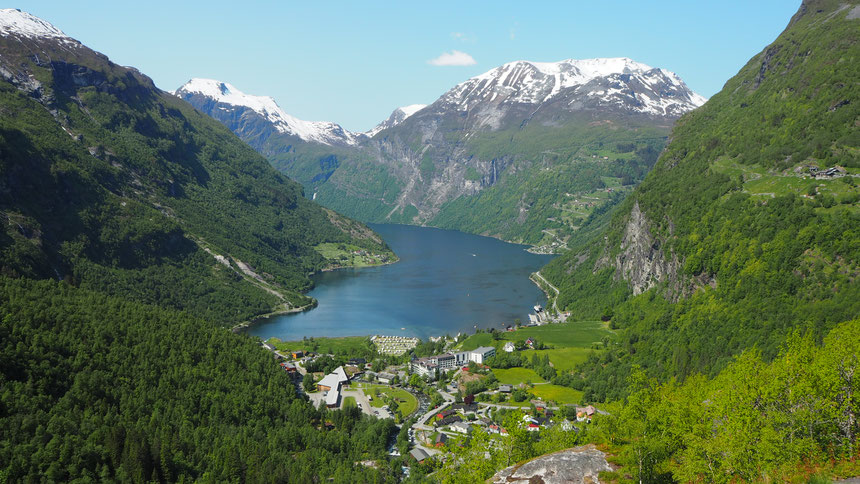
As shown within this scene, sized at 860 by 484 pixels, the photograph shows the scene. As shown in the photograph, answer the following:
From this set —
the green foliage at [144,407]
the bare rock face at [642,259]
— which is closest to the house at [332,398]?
the green foliage at [144,407]

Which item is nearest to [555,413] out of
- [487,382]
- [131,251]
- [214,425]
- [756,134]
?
[487,382]

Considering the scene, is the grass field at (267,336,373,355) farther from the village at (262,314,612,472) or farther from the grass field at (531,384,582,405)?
the grass field at (531,384,582,405)

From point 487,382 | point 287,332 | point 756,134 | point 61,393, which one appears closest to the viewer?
point 61,393

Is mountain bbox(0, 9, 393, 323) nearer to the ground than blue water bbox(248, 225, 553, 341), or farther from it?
farther from it

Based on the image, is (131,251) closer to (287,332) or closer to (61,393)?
(287,332)

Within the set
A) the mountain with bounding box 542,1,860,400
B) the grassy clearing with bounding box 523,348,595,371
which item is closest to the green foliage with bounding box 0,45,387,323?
the grassy clearing with bounding box 523,348,595,371

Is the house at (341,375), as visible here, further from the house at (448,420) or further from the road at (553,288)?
the road at (553,288)

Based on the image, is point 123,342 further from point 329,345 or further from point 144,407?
point 329,345
